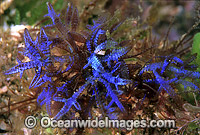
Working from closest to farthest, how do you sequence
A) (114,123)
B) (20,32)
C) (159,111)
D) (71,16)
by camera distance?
(114,123) < (159,111) < (71,16) < (20,32)

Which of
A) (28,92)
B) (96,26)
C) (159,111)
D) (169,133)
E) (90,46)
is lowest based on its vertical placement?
(169,133)

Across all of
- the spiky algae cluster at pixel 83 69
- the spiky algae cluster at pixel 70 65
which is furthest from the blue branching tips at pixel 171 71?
the spiky algae cluster at pixel 70 65

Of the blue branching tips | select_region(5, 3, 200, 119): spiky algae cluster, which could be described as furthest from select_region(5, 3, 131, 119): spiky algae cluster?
the blue branching tips

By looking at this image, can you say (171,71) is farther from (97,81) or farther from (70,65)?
(70,65)

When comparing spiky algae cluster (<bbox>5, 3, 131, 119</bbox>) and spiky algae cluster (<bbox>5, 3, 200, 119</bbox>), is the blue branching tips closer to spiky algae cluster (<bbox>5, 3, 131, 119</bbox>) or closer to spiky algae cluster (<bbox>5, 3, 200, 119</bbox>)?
spiky algae cluster (<bbox>5, 3, 200, 119</bbox>)

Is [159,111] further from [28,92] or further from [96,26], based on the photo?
[28,92]

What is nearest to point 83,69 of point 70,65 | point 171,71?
point 70,65

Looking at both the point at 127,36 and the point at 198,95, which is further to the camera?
the point at 127,36

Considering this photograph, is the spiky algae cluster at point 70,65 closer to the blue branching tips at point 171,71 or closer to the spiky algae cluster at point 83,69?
the spiky algae cluster at point 83,69

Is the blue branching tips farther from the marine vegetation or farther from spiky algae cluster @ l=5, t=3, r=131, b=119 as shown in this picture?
spiky algae cluster @ l=5, t=3, r=131, b=119

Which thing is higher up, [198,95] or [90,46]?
[90,46]

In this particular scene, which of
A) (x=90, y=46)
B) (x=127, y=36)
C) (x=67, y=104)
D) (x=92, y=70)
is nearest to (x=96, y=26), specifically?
(x=90, y=46)
